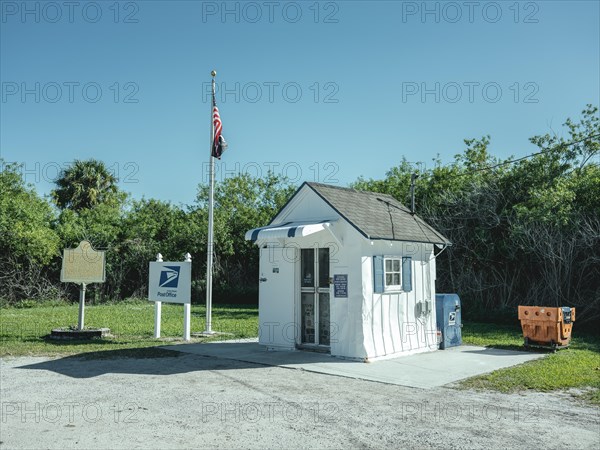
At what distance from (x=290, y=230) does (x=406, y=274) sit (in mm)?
2848

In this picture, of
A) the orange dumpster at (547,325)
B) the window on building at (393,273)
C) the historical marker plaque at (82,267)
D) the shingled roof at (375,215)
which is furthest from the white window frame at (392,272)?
the historical marker plaque at (82,267)

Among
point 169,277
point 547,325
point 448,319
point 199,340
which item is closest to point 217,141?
point 169,277

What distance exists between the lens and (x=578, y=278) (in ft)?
59.0

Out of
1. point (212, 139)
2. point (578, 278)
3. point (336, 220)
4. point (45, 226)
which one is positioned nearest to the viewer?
point (336, 220)

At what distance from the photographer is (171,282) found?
13.9 metres

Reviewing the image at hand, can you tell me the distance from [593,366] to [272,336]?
644cm

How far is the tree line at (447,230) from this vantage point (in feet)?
58.1

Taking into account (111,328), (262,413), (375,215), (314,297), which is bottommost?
(262,413)

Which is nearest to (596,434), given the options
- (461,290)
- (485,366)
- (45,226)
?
(485,366)

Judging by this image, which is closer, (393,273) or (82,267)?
(393,273)

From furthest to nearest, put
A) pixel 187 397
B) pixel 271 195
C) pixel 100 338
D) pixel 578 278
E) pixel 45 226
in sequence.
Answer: pixel 271 195
pixel 45 226
pixel 578 278
pixel 100 338
pixel 187 397

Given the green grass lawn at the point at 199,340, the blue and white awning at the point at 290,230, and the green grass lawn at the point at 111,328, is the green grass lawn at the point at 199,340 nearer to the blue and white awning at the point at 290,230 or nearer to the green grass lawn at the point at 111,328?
the green grass lawn at the point at 111,328

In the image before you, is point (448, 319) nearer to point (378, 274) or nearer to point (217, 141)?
point (378, 274)

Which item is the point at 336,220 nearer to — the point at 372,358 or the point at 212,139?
the point at 372,358
